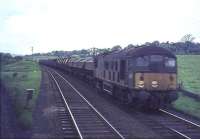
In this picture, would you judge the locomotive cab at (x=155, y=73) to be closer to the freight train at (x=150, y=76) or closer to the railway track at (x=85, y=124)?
the freight train at (x=150, y=76)

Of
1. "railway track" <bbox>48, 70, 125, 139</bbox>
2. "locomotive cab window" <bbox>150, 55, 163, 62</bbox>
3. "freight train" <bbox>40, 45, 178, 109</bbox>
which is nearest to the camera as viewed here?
"railway track" <bbox>48, 70, 125, 139</bbox>

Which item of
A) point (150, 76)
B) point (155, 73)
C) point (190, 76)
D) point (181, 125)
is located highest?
point (155, 73)

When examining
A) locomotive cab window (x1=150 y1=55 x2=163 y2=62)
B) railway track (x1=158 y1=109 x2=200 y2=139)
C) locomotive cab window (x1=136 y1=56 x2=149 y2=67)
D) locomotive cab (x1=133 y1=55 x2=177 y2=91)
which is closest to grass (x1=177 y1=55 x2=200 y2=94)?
locomotive cab (x1=133 y1=55 x2=177 y2=91)

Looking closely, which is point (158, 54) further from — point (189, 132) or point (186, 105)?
point (189, 132)

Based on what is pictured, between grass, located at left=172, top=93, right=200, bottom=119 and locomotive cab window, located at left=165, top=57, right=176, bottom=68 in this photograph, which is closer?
grass, located at left=172, top=93, right=200, bottom=119

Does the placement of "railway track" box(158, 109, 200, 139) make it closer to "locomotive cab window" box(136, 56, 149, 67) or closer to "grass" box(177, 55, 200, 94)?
"locomotive cab window" box(136, 56, 149, 67)

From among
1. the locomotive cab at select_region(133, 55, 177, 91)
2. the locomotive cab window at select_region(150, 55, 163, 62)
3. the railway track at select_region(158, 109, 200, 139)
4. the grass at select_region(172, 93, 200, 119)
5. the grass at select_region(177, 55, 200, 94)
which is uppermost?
the locomotive cab window at select_region(150, 55, 163, 62)

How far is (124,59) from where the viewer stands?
74.5ft

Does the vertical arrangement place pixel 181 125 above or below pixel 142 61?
below

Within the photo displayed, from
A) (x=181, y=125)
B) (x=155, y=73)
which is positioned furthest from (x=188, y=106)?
(x=181, y=125)

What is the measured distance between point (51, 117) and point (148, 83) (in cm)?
509

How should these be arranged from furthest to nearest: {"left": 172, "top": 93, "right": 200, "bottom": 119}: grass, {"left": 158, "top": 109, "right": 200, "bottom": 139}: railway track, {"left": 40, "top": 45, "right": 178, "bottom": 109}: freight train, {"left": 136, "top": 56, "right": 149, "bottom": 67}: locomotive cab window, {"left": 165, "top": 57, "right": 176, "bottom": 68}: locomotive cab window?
{"left": 165, "top": 57, "right": 176, "bottom": 68}: locomotive cab window < {"left": 136, "top": 56, "right": 149, "bottom": 67}: locomotive cab window < {"left": 172, "top": 93, "right": 200, "bottom": 119}: grass < {"left": 40, "top": 45, "right": 178, "bottom": 109}: freight train < {"left": 158, "top": 109, "right": 200, "bottom": 139}: railway track

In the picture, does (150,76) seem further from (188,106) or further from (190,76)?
(190,76)

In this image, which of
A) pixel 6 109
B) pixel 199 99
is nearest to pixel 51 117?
pixel 6 109
